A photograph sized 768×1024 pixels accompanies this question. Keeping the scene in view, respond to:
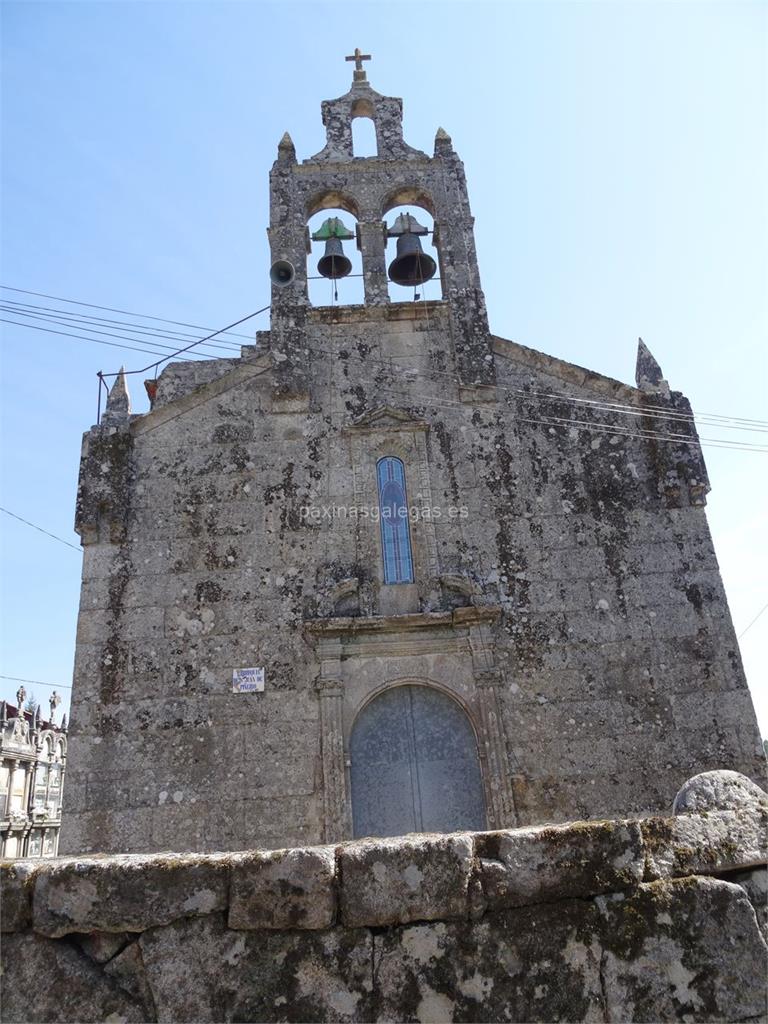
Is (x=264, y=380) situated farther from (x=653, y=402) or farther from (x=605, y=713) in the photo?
(x=605, y=713)

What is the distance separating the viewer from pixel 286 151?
41.0 feet

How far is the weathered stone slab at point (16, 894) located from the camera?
266 cm

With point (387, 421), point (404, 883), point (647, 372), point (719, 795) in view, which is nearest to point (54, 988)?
point (404, 883)

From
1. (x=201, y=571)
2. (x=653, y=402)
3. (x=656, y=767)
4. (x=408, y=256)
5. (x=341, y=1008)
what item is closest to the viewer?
(x=341, y=1008)

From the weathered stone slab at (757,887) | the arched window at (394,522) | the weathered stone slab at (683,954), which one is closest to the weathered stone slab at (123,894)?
the weathered stone slab at (683,954)

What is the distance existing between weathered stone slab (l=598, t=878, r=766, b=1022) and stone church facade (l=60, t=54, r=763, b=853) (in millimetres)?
5811

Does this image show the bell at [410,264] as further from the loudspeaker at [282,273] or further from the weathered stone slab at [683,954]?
the weathered stone slab at [683,954]

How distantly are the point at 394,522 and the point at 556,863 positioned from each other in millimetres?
7286

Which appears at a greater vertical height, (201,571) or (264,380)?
(264,380)

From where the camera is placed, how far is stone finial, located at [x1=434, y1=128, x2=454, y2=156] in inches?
499

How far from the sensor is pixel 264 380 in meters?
10.8

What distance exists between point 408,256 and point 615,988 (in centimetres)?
1125

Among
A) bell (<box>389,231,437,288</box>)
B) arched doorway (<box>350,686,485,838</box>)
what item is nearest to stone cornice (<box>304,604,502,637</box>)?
arched doorway (<box>350,686,485,838</box>)

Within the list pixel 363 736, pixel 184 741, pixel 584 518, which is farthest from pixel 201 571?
pixel 584 518
